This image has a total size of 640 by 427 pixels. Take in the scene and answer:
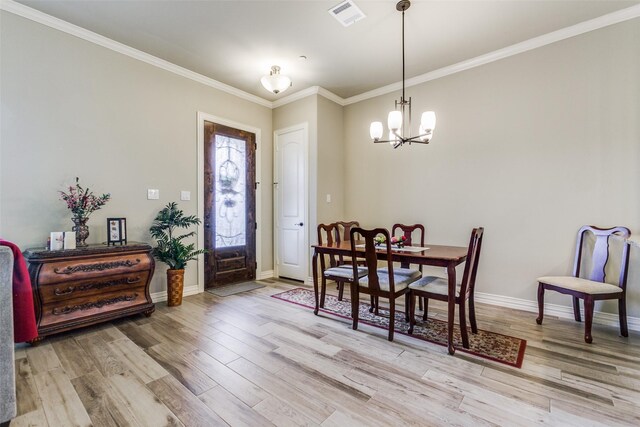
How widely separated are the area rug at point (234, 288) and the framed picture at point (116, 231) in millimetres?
1295

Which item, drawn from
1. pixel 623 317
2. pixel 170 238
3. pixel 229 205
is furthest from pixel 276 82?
pixel 623 317

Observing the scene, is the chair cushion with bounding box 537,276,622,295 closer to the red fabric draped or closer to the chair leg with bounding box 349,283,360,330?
the chair leg with bounding box 349,283,360,330

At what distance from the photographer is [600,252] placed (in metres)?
2.68

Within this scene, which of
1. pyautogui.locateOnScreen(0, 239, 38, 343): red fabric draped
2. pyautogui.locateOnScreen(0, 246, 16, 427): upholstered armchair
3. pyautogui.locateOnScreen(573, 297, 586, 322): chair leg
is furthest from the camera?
pyautogui.locateOnScreen(573, 297, 586, 322): chair leg

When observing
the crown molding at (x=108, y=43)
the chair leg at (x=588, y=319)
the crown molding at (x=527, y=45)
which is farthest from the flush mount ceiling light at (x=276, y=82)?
the chair leg at (x=588, y=319)

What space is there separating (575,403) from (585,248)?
1.83 m

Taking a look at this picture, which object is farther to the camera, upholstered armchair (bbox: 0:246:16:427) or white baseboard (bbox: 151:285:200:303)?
white baseboard (bbox: 151:285:200:303)

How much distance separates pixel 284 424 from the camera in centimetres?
147

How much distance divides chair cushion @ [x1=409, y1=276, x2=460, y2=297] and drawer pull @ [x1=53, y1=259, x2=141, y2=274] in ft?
8.59

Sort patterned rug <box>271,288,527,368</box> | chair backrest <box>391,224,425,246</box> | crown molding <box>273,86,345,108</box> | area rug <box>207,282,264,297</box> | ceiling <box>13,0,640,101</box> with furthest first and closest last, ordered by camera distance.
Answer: crown molding <box>273,86,345,108</box>, area rug <box>207,282,264,297</box>, chair backrest <box>391,224,425,246</box>, ceiling <box>13,0,640,101</box>, patterned rug <box>271,288,527,368</box>

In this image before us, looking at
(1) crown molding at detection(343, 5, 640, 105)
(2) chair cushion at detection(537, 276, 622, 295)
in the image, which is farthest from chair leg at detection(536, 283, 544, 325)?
(1) crown molding at detection(343, 5, 640, 105)

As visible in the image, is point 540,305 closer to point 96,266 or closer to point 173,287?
point 173,287

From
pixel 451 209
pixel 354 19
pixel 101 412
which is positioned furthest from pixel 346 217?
pixel 101 412

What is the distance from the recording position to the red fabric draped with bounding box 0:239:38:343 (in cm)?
165
